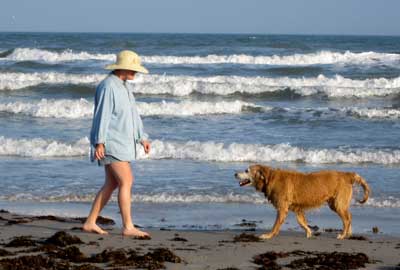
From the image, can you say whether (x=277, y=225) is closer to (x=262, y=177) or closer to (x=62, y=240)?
(x=262, y=177)

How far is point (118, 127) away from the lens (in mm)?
6590

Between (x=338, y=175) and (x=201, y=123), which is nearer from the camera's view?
(x=338, y=175)

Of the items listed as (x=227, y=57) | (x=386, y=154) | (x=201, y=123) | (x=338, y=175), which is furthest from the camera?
(x=227, y=57)

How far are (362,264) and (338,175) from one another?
5.02 feet

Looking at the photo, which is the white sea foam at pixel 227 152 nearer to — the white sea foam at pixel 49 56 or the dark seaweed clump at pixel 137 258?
the dark seaweed clump at pixel 137 258

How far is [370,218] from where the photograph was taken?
27.1 feet

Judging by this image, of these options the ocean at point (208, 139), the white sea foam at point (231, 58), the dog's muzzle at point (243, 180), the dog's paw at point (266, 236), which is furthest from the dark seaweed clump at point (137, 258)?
the white sea foam at point (231, 58)

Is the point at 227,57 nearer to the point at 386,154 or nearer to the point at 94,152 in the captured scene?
the point at 386,154

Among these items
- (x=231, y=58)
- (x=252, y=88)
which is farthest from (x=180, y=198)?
(x=231, y=58)

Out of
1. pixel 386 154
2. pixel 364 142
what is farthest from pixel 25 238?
pixel 364 142

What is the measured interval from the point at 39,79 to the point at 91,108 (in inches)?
308

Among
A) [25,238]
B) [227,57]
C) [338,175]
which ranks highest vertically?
[227,57]

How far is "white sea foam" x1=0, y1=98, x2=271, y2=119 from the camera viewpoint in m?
18.2

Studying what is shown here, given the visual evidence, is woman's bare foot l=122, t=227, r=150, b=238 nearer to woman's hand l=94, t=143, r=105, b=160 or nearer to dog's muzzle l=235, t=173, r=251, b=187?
woman's hand l=94, t=143, r=105, b=160
